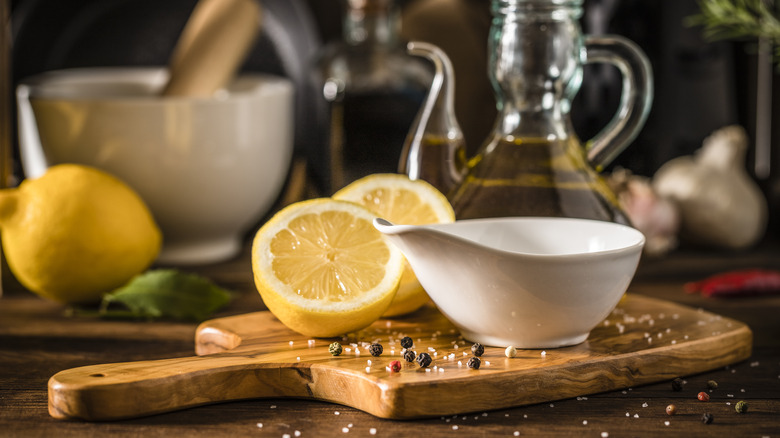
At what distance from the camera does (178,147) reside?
1.19 meters

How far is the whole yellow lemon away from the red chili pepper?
2.37ft

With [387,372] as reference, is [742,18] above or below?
above

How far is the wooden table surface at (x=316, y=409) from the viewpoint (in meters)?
0.66

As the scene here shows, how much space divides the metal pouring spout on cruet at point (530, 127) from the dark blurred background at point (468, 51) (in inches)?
15.0

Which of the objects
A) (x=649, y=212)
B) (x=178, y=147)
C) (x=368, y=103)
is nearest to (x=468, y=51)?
(x=368, y=103)

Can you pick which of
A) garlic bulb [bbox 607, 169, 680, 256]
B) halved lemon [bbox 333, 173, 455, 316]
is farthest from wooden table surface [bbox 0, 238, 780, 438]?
garlic bulb [bbox 607, 169, 680, 256]

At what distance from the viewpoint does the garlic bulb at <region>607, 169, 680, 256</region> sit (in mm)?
1289

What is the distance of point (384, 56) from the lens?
51.8 inches

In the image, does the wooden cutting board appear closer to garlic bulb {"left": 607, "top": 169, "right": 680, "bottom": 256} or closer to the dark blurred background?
garlic bulb {"left": 607, "top": 169, "right": 680, "bottom": 256}

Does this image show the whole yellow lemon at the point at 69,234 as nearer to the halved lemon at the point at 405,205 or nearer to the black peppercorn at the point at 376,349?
the halved lemon at the point at 405,205

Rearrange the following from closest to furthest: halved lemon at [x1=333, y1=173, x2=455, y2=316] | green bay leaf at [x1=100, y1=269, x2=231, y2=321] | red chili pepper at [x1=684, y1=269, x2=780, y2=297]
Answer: halved lemon at [x1=333, y1=173, x2=455, y2=316] < green bay leaf at [x1=100, y1=269, x2=231, y2=321] < red chili pepper at [x1=684, y1=269, x2=780, y2=297]

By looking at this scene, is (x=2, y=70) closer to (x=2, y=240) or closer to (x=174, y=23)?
(x=2, y=240)

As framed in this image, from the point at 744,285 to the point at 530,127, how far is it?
383mm

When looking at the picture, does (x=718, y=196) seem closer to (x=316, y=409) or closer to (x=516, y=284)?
(x=516, y=284)
